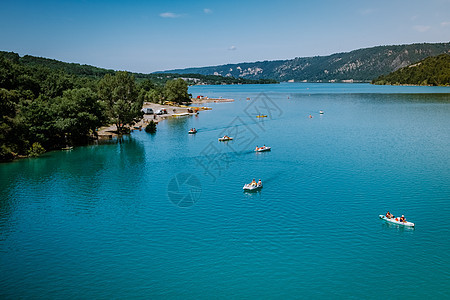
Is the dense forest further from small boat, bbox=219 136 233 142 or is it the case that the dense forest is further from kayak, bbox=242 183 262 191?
kayak, bbox=242 183 262 191

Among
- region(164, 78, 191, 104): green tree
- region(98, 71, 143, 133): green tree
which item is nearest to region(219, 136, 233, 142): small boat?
region(98, 71, 143, 133): green tree

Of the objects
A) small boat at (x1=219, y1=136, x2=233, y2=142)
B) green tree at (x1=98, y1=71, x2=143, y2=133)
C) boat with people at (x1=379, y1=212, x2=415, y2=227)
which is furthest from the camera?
green tree at (x1=98, y1=71, x2=143, y2=133)

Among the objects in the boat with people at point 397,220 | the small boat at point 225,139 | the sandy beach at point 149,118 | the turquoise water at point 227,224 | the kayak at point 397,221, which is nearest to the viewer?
the turquoise water at point 227,224

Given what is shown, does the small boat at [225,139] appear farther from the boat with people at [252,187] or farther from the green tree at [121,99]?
the boat with people at [252,187]

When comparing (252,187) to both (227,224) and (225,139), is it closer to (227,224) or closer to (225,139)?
(227,224)

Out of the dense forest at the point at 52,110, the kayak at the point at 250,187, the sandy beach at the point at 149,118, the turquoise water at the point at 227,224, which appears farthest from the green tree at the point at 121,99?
the kayak at the point at 250,187

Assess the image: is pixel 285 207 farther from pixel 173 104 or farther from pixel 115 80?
pixel 173 104

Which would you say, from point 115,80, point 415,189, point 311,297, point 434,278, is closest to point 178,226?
point 311,297
